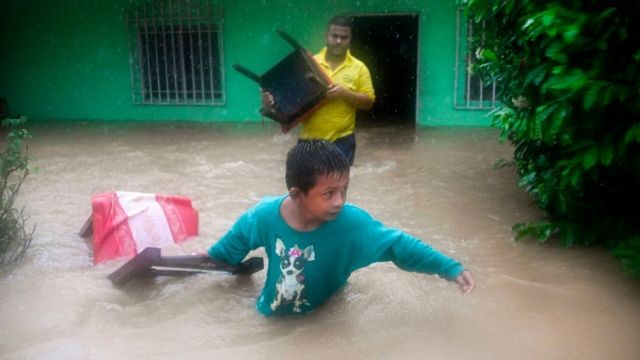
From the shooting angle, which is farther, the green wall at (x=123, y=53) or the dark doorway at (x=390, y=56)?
the dark doorway at (x=390, y=56)

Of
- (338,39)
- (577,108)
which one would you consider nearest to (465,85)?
(338,39)

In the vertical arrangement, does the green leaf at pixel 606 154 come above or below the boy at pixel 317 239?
above

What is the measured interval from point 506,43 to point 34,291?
373 cm

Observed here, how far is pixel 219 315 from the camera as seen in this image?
339 centimetres

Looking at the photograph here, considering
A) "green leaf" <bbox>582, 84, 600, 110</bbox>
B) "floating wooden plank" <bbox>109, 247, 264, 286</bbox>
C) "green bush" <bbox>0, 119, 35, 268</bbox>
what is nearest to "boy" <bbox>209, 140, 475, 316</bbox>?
"floating wooden plank" <bbox>109, 247, 264, 286</bbox>

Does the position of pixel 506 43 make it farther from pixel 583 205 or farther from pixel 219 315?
pixel 219 315

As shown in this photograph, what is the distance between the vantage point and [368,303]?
348 cm

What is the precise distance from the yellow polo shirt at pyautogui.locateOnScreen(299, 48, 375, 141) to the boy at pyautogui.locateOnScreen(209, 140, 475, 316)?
220 cm

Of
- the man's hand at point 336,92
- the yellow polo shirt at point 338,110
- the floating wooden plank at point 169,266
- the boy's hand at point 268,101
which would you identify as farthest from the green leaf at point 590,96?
the boy's hand at point 268,101

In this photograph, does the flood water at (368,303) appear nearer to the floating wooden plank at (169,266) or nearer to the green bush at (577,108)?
the floating wooden plank at (169,266)

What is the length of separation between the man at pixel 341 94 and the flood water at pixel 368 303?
809 mm

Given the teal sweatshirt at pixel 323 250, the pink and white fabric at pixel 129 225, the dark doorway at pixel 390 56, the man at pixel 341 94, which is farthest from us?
the dark doorway at pixel 390 56

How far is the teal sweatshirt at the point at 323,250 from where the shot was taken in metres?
2.91

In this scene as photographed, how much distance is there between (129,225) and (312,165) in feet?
6.05
